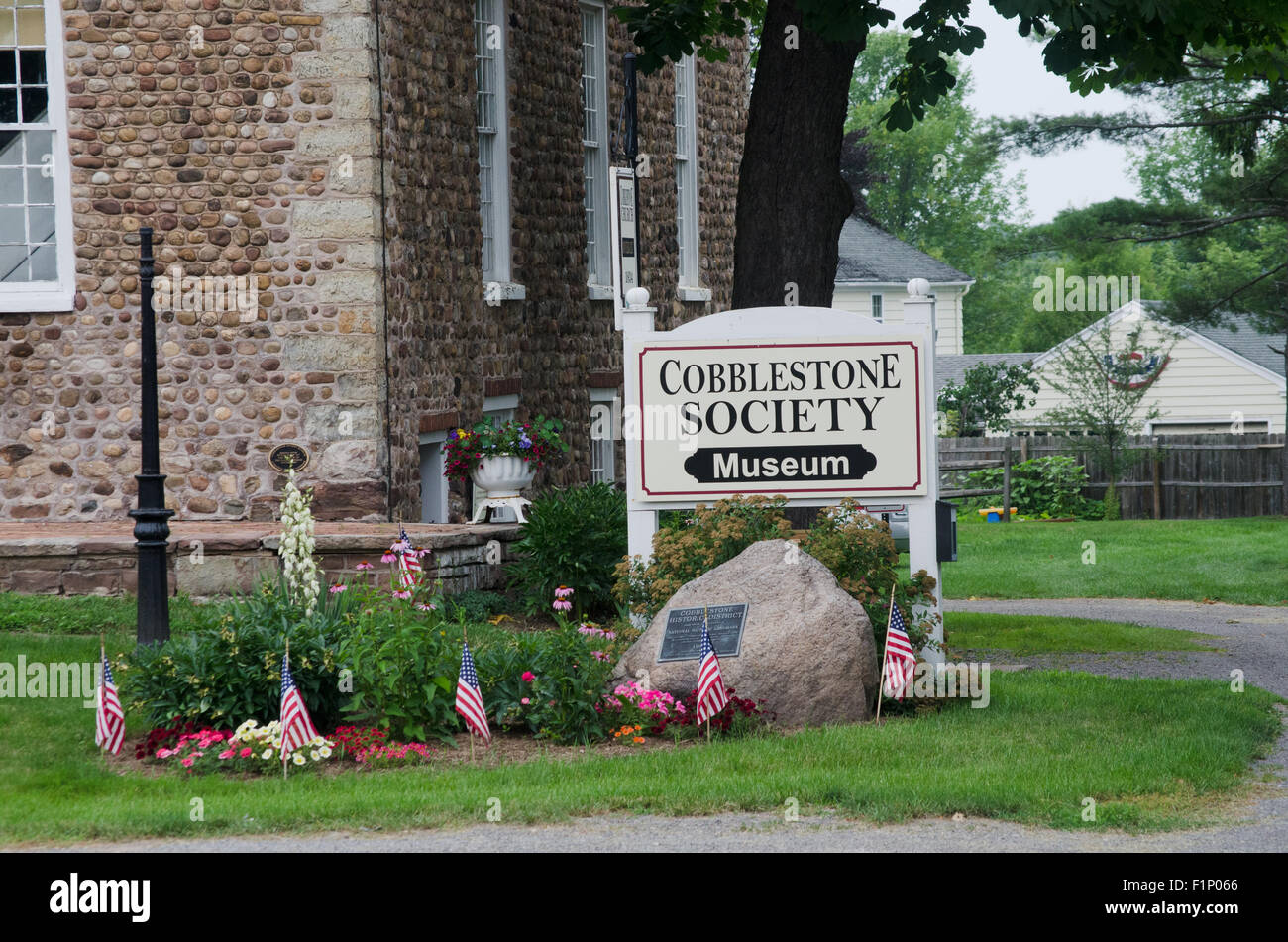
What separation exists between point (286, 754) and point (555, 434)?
24.1 feet

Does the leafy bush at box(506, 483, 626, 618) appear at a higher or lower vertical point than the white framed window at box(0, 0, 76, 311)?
lower

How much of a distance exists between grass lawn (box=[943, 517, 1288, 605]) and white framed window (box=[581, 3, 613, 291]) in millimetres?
6004

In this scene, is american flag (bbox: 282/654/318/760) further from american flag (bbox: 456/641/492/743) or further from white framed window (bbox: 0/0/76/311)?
white framed window (bbox: 0/0/76/311)

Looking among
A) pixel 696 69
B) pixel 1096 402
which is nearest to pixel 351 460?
pixel 696 69

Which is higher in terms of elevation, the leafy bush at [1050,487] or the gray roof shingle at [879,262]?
the gray roof shingle at [879,262]

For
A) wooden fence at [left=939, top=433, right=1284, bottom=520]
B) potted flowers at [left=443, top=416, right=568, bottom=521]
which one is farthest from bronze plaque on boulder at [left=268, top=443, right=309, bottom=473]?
wooden fence at [left=939, top=433, right=1284, bottom=520]

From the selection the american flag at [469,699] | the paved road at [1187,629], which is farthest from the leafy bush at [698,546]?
the paved road at [1187,629]

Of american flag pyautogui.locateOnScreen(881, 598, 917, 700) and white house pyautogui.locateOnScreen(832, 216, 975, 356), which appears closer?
american flag pyautogui.locateOnScreen(881, 598, 917, 700)

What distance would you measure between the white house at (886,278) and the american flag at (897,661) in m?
36.0

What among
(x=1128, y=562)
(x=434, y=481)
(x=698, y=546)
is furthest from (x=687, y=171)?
(x=698, y=546)

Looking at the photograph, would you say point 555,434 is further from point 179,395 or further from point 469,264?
point 179,395

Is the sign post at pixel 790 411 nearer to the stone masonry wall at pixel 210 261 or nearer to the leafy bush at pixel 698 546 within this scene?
the leafy bush at pixel 698 546

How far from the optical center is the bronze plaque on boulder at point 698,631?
9.39 meters

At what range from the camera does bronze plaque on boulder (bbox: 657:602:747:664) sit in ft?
30.8
